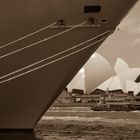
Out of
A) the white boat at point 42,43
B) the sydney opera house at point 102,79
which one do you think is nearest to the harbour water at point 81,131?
the white boat at point 42,43

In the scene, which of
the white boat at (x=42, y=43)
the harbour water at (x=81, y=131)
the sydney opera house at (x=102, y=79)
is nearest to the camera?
the white boat at (x=42, y=43)

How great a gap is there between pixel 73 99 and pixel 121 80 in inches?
549

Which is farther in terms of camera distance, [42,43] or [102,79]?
[102,79]

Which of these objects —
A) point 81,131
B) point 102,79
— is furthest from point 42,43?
point 102,79

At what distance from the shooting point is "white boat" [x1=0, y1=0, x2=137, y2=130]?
29.1 ft

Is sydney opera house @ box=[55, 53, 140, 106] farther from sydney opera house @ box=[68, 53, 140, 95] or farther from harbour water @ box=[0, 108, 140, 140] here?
harbour water @ box=[0, 108, 140, 140]

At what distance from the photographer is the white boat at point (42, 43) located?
888 cm

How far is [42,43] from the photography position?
9812 mm

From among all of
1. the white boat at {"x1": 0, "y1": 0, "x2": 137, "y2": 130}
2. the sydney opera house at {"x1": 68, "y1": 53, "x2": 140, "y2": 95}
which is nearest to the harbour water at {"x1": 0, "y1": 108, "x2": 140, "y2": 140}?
the white boat at {"x1": 0, "y1": 0, "x2": 137, "y2": 130}

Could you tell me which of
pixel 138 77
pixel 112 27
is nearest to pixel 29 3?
pixel 112 27

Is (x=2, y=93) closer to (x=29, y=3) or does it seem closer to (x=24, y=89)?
(x=24, y=89)

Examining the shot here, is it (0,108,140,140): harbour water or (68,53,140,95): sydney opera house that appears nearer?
(0,108,140,140): harbour water

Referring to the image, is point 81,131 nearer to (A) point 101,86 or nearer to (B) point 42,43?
(B) point 42,43

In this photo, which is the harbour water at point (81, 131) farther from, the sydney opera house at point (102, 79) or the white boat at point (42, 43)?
the sydney opera house at point (102, 79)
